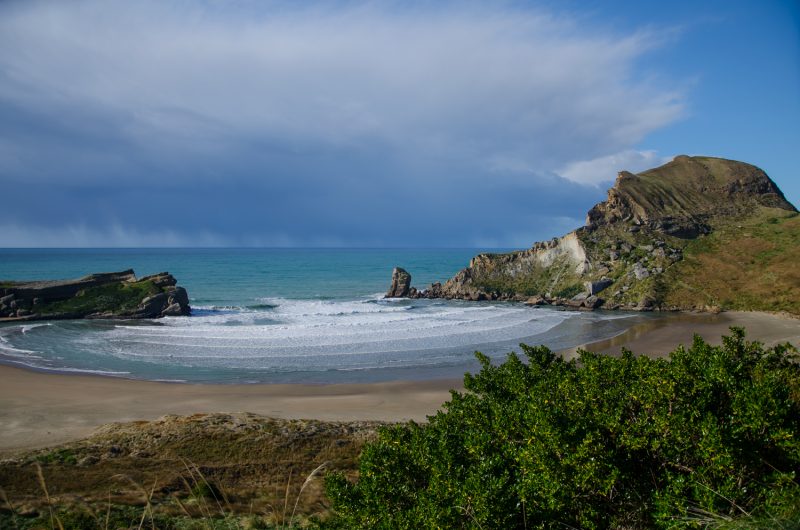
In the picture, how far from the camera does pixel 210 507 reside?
13.0m

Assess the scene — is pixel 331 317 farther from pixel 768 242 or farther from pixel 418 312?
pixel 768 242

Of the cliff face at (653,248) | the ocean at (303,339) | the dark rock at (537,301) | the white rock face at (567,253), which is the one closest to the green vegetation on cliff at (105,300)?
the ocean at (303,339)

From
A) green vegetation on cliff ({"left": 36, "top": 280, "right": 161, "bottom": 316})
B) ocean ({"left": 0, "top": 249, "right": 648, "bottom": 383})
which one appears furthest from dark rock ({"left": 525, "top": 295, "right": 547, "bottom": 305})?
green vegetation on cliff ({"left": 36, "top": 280, "right": 161, "bottom": 316})

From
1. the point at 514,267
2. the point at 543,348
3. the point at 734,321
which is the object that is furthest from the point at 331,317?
the point at 543,348

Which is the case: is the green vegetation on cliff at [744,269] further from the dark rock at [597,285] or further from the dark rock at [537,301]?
the dark rock at [537,301]

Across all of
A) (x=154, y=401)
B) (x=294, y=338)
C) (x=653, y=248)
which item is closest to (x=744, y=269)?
(x=653, y=248)

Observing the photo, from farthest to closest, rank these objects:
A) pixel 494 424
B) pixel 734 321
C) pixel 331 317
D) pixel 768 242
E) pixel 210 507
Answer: pixel 768 242
pixel 331 317
pixel 734 321
pixel 210 507
pixel 494 424

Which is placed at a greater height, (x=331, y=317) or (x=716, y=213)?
(x=716, y=213)

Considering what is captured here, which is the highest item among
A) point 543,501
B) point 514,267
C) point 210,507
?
point 514,267

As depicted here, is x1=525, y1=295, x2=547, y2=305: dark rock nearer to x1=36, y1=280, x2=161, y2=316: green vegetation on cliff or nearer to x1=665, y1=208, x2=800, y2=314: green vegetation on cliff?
x1=665, y1=208, x2=800, y2=314: green vegetation on cliff

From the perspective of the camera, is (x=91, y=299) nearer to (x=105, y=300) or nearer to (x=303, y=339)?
(x=105, y=300)

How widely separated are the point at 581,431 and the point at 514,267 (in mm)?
66567

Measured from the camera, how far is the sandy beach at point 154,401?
19969mm

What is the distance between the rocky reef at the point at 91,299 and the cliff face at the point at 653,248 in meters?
34.0
